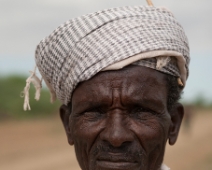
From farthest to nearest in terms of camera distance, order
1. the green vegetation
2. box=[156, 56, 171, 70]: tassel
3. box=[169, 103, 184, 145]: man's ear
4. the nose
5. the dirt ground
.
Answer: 1. the green vegetation
2. the dirt ground
3. box=[169, 103, 184, 145]: man's ear
4. box=[156, 56, 171, 70]: tassel
5. the nose

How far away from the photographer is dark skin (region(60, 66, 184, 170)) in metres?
3.16

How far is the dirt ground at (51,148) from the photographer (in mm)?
14508

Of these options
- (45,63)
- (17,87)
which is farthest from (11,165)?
(17,87)

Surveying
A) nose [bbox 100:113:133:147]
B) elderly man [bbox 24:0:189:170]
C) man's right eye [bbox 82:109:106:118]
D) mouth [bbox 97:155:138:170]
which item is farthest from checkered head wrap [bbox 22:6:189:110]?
mouth [bbox 97:155:138:170]

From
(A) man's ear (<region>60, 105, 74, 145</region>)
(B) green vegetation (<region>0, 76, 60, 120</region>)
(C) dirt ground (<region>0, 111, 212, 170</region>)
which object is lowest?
(B) green vegetation (<region>0, 76, 60, 120</region>)

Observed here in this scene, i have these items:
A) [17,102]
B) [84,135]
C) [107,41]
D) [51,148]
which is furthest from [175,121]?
[17,102]

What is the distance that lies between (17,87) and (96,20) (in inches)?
953

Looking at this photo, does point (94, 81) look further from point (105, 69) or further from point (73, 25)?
point (73, 25)

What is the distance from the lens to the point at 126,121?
3.19 m

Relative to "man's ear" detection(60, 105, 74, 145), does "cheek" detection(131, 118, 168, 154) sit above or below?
above

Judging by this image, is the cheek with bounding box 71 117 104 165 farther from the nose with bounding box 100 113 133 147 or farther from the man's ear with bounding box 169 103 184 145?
the man's ear with bounding box 169 103 184 145

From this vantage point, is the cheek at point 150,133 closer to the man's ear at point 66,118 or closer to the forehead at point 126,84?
the forehead at point 126,84

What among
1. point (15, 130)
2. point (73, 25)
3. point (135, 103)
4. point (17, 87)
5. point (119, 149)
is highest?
point (73, 25)

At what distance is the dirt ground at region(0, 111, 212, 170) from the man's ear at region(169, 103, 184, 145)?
402 inches
